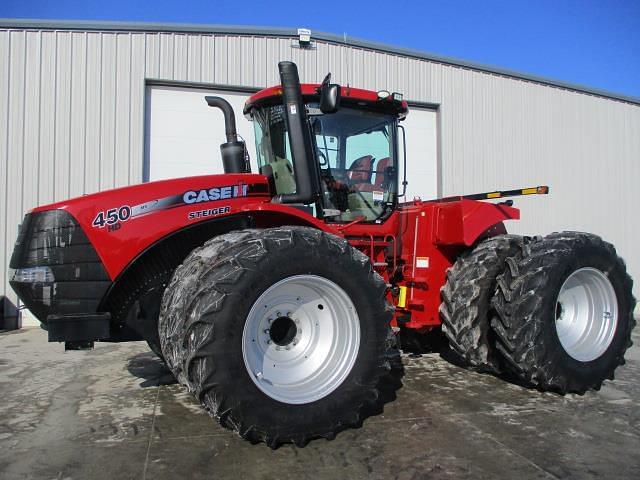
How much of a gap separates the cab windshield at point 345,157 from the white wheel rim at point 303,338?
118cm

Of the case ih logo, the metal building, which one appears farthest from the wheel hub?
the metal building

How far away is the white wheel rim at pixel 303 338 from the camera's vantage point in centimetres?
329

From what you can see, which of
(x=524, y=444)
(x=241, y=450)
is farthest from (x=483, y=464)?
(x=241, y=450)

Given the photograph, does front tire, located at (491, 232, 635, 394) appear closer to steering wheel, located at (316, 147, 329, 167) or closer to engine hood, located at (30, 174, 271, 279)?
steering wheel, located at (316, 147, 329, 167)

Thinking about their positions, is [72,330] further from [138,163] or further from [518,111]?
[518,111]

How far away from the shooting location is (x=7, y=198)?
851 cm

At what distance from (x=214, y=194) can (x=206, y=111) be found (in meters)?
6.16

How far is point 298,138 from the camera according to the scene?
4.06m

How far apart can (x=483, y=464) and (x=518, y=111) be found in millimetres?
10075

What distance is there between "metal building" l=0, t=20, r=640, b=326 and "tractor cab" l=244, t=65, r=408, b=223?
16.1 ft

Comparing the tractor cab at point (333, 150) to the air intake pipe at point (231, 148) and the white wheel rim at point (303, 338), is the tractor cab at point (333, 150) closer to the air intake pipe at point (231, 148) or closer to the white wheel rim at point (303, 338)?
the air intake pipe at point (231, 148)

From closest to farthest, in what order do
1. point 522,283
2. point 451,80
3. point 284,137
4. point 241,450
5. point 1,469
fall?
point 1,469
point 241,450
point 522,283
point 284,137
point 451,80

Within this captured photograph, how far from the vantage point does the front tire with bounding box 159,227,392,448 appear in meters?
2.95

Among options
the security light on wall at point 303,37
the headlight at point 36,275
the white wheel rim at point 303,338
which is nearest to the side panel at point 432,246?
the white wheel rim at point 303,338
